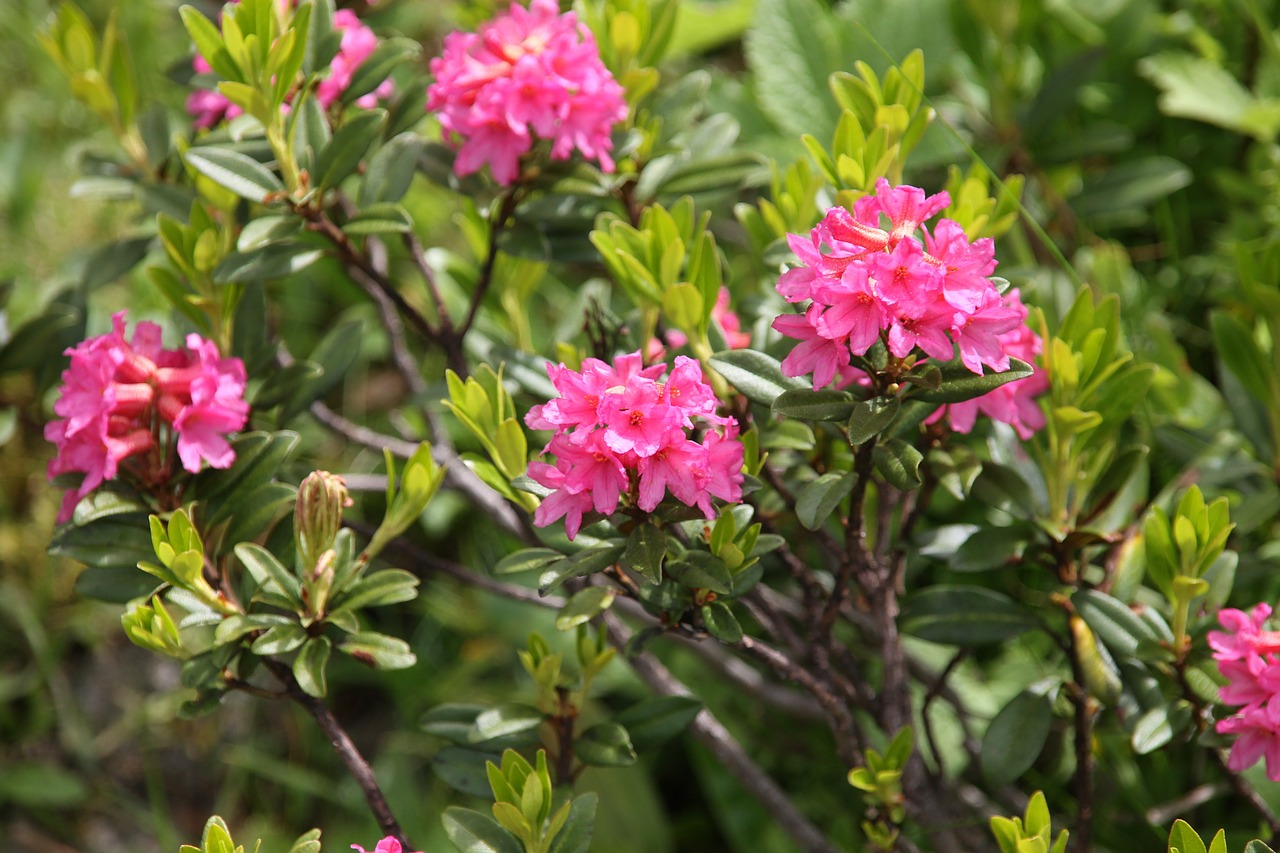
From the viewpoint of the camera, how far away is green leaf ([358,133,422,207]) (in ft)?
4.69

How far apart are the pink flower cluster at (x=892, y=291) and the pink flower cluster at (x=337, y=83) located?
79cm

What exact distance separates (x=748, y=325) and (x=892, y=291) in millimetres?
694

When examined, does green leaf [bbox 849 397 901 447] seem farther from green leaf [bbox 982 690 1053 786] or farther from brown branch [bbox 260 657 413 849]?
brown branch [bbox 260 657 413 849]

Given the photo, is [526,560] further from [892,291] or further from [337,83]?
[337,83]

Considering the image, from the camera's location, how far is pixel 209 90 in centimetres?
157

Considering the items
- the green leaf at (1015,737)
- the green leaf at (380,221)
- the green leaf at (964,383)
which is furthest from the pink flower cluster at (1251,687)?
the green leaf at (380,221)

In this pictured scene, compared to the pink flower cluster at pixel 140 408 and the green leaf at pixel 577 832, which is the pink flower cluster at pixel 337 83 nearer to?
the pink flower cluster at pixel 140 408

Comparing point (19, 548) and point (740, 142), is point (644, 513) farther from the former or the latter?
point (19, 548)

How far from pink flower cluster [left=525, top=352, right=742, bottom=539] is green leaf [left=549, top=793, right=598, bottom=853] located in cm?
31

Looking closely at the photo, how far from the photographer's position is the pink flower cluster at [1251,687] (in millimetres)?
1106

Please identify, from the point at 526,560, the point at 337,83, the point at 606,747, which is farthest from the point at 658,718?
the point at 337,83

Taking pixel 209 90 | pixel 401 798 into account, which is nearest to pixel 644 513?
pixel 209 90

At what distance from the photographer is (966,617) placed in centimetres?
141

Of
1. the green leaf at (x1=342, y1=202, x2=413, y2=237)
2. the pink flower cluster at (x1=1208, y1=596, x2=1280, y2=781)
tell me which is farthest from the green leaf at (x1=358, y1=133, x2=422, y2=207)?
the pink flower cluster at (x1=1208, y1=596, x2=1280, y2=781)
